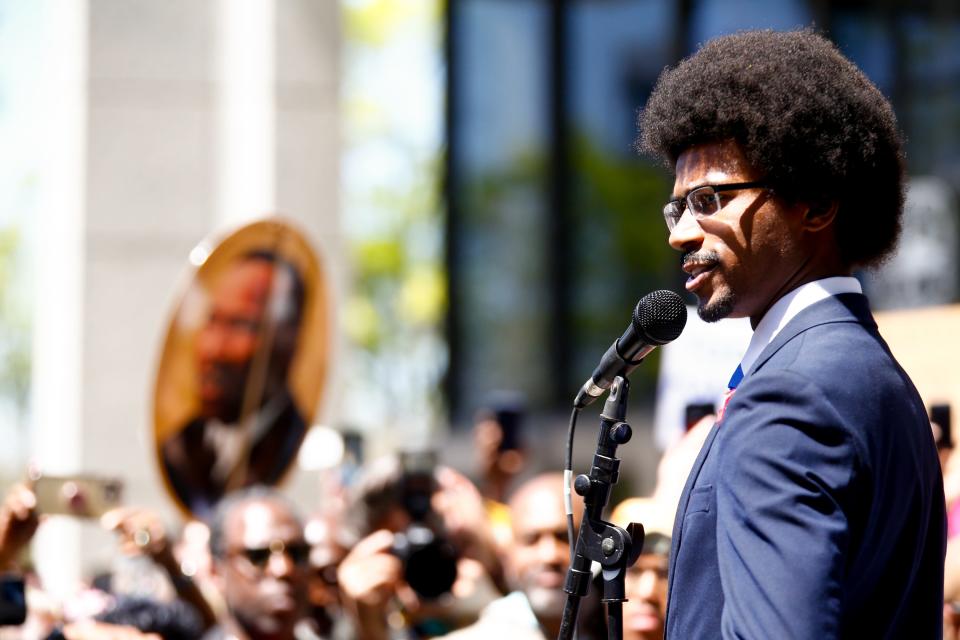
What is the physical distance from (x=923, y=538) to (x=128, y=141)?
24.0ft

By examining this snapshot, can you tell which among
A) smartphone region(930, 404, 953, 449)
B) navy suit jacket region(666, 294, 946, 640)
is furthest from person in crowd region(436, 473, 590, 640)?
navy suit jacket region(666, 294, 946, 640)

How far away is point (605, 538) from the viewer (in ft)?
7.70

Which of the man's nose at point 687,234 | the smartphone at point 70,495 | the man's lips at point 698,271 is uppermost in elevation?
the man's nose at point 687,234

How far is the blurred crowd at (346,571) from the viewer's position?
4922mm

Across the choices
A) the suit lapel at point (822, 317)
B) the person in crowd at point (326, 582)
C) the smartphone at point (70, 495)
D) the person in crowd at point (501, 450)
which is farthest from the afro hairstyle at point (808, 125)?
the person in crowd at point (501, 450)

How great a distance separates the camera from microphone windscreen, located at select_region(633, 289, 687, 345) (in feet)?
7.92

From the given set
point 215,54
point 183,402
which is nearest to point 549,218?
point 215,54

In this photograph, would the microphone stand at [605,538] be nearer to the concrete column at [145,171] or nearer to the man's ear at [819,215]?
the man's ear at [819,215]

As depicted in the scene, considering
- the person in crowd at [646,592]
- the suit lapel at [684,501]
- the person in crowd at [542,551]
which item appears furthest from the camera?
the person in crowd at [542,551]

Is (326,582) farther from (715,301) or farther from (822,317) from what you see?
(822,317)

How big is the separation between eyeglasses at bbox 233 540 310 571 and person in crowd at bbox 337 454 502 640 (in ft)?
0.58

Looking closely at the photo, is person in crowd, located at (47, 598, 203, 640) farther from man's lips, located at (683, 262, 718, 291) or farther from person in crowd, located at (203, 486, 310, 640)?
man's lips, located at (683, 262, 718, 291)

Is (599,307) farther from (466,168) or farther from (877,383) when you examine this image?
(877,383)

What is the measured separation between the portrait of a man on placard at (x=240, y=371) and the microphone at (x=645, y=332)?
4.18 metres
